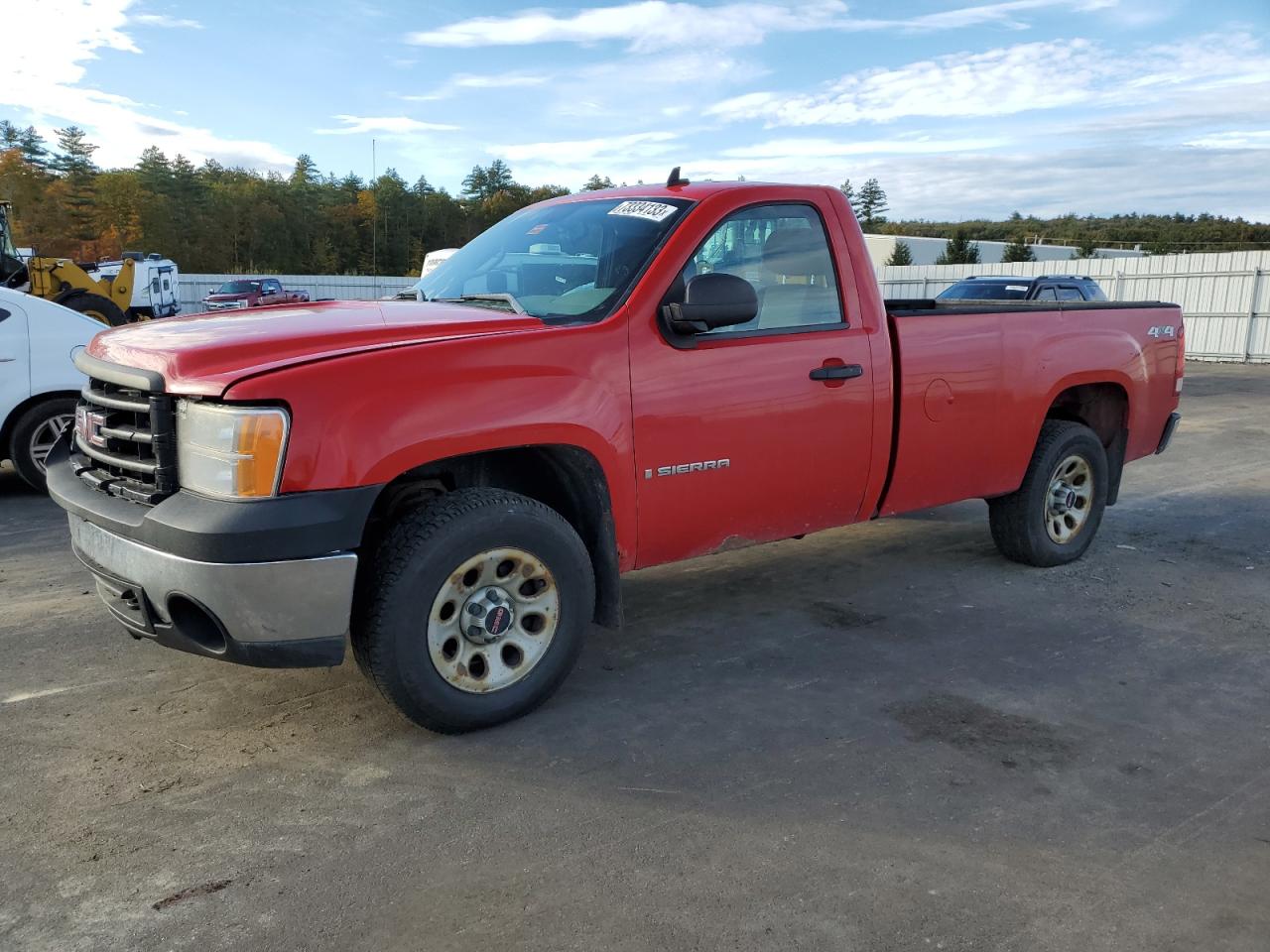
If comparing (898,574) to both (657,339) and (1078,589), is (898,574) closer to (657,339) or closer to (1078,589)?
(1078,589)

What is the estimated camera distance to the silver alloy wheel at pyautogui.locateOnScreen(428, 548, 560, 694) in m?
3.47

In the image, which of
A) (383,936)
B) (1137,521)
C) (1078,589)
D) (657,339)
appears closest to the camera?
(383,936)

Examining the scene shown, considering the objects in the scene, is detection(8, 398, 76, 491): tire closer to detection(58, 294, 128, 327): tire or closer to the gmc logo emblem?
the gmc logo emblem

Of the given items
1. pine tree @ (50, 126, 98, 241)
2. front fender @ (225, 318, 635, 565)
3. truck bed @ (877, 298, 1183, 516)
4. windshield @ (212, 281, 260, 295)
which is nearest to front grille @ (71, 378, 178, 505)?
front fender @ (225, 318, 635, 565)

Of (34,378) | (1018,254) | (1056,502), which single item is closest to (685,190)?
(1056,502)

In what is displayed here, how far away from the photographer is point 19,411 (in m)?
7.59

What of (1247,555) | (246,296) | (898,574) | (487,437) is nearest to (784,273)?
(487,437)

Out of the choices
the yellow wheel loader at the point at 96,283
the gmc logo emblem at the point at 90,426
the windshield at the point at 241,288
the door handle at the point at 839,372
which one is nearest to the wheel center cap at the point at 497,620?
the gmc logo emblem at the point at 90,426

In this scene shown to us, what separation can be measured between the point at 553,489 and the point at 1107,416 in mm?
3951

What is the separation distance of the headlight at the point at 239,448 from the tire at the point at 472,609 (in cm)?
51

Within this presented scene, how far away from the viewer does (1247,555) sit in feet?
20.8

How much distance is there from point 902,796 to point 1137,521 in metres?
5.00

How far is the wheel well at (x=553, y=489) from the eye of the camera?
3.68 metres

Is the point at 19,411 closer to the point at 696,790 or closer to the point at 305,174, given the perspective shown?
the point at 696,790
